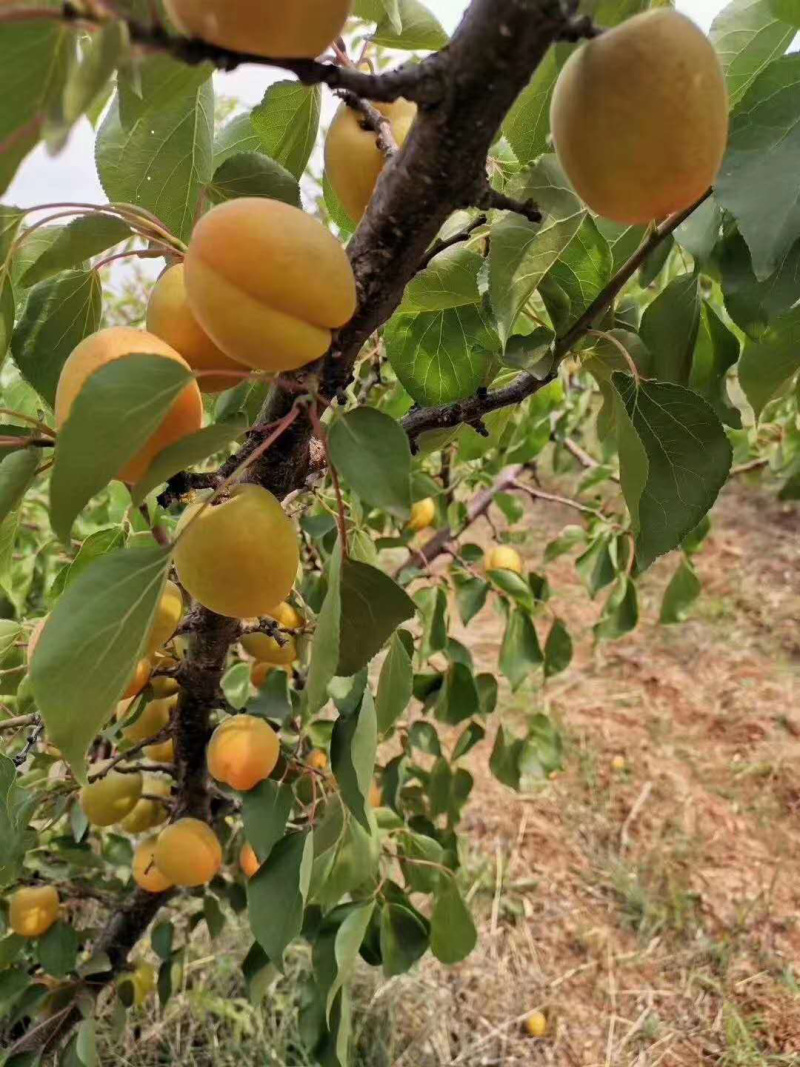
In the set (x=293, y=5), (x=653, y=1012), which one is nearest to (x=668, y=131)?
(x=293, y=5)

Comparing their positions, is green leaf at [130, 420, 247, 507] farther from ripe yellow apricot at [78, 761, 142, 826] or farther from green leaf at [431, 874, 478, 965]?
green leaf at [431, 874, 478, 965]

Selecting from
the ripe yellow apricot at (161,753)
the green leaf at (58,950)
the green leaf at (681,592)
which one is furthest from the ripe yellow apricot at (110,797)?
the green leaf at (681,592)

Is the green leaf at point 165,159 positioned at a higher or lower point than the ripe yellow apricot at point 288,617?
higher

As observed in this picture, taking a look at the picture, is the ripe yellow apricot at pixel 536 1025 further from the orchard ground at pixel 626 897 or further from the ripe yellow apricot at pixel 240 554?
the ripe yellow apricot at pixel 240 554

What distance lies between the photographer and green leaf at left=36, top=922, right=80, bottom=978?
3.39ft

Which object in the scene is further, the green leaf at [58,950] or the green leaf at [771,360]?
the green leaf at [58,950]

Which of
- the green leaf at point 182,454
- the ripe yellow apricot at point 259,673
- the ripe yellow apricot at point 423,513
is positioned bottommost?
the ripe yellow apricot at point 423,513

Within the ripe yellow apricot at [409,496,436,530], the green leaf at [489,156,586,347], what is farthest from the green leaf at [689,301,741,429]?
the ripe yellow apricot at [409,496,436,530]

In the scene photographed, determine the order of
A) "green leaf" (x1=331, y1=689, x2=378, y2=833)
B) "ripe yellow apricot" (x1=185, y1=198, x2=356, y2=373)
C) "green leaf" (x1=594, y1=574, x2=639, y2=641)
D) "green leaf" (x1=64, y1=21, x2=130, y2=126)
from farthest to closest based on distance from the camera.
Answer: "green leaf" (x1=594, y1=574, x2=639, y2=641), "green leaf" (x1=331, y1=689, x2=378, y2=833), "ripe yellow apricot" (x1=185, y1=198, x2=356, y2=373), "green leaf" (x1=64, y1=21, x2=130, y2=126)

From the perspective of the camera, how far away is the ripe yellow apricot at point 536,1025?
1642 mm

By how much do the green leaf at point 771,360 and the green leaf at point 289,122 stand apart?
1.26 ft

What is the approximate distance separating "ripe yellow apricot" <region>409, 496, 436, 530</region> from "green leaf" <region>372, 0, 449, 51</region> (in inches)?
34.3

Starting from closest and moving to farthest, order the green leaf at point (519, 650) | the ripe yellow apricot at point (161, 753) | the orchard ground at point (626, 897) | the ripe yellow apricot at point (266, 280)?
the ripe yellow apricot at point (266, 280)
the ripe yellow apricot at point (161, 753)
the green leaf at point (519, 650)
the orchard ground at point (626, 897)

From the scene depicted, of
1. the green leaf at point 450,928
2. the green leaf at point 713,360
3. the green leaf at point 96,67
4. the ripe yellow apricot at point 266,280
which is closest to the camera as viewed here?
the green leaf at point 96,67
